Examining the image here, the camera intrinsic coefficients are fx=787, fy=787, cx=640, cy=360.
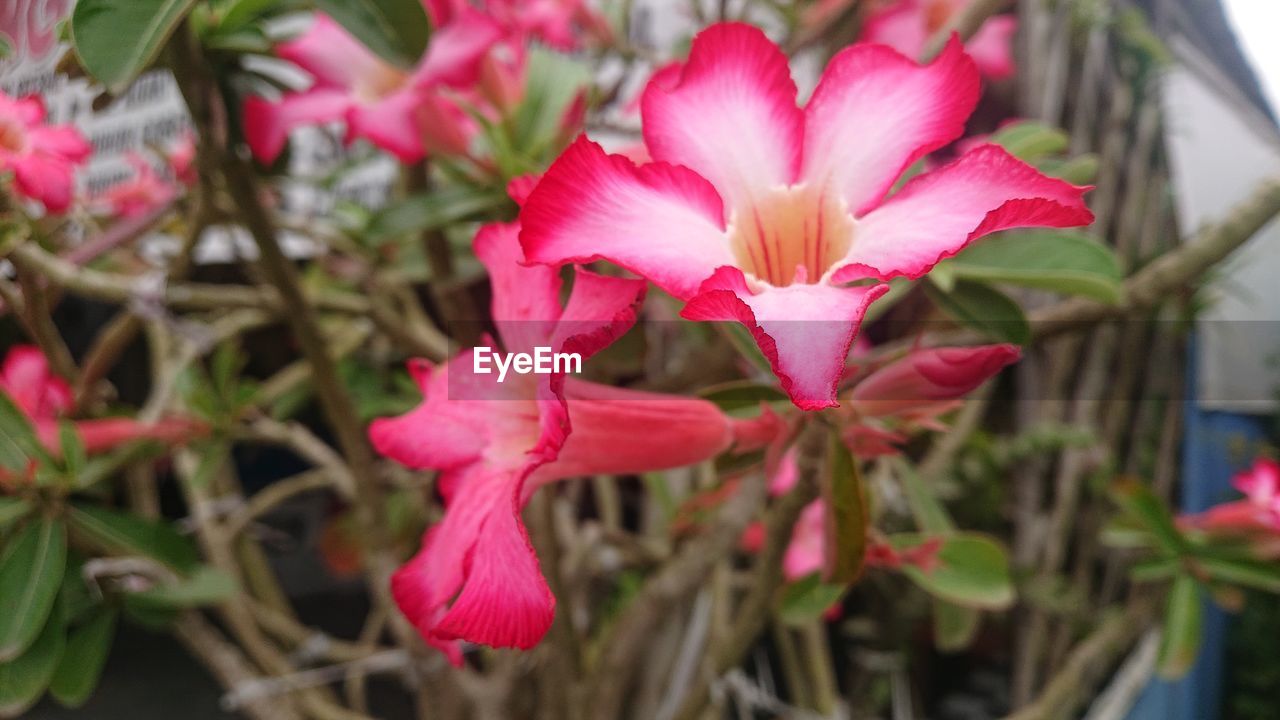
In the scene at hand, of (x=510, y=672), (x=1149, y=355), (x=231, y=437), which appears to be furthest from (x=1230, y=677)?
(x=231, y=437)

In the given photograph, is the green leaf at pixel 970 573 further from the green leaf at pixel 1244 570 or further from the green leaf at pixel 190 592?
the green leaf at pixel 190 592

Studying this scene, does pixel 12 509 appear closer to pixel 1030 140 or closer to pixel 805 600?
pixel 805 600

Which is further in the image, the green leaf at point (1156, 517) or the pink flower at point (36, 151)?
the green leaf at point (1156, 517)

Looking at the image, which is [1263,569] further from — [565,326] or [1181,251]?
[565,326]

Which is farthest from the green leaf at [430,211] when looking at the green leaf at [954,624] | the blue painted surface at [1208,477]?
the blue painted surface at [1208,477]

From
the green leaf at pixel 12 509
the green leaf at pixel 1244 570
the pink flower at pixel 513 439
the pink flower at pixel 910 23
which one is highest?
the pink flower at pixel 910 23
